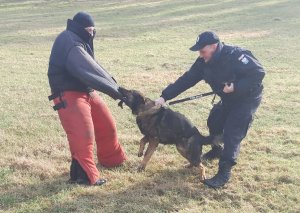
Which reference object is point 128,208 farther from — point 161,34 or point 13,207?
point 161,34

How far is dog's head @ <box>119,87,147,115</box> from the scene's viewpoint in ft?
18.4

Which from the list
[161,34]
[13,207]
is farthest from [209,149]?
[161,34]

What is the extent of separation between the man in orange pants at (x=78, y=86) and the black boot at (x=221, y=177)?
1351 mm

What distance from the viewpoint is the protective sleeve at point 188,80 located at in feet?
18.8

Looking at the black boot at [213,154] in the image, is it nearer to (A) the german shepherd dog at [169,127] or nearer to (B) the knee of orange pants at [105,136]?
(A) the german shepherd dog at [169,127]

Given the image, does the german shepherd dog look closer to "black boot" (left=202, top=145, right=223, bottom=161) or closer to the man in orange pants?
the man in orange pants

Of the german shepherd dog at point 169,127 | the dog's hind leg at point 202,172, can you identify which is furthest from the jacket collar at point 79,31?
the dog's hind leg at point 202,172

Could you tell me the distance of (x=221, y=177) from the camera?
5586 millimetres

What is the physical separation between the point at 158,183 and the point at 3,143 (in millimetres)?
2879

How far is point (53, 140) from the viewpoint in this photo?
739cm

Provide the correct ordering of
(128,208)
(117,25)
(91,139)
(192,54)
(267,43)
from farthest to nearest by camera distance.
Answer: (117,25) → (267,43) → (192,54) → (91,139) → (128,208)

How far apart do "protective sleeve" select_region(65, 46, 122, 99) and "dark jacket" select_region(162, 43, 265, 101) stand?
1244mm

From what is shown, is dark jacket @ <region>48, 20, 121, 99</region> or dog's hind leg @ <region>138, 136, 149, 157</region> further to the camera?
dog's hind leg @ <region>138, 136, 149, 157</region>

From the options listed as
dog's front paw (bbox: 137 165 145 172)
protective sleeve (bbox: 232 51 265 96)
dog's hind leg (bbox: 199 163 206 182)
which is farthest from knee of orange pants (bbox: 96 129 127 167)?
protective sleeve (bbox: 232 51 265 96)
